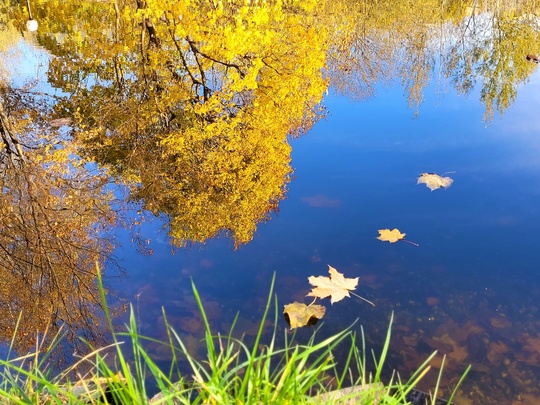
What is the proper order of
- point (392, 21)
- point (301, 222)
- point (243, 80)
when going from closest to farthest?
point (301, 222)
point (243, 80)
point (392, 21)

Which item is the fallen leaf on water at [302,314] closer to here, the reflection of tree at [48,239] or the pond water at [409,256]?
the pond water at [409,256]

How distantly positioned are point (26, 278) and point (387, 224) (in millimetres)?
2141

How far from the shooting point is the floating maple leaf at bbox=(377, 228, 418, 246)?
8.64 feet

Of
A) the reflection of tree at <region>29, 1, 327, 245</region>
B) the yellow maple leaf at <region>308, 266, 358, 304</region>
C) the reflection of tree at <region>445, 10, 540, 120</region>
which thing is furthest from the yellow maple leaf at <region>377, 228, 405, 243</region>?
the reflection of tree at <region>445, 10, 540, 120</region>

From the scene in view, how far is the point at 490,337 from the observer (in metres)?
2.00

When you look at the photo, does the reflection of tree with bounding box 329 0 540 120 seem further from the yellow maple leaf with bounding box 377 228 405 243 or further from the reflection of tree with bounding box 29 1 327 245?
the yellow maple leaf with bounding box 377 228 405 243

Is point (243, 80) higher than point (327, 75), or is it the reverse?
point (327, 75)

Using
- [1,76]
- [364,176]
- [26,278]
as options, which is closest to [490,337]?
[364,176]

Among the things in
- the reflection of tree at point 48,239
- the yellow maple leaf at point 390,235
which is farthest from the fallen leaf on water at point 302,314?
the reflection of tree at point 48,239

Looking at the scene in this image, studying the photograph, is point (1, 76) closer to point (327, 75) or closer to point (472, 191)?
point (327, 75)

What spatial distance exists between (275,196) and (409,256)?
1015mm

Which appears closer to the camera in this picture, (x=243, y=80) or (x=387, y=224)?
(x=387, y=224)

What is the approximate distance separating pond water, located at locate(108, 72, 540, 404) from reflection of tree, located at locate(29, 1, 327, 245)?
0.22 meters

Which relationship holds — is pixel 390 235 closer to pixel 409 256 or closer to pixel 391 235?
pixel 391 235
